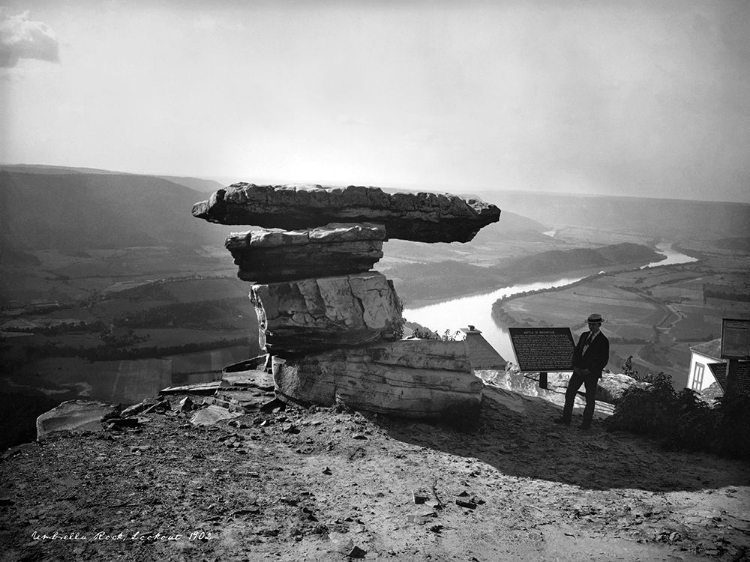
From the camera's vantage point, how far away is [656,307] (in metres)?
53.5

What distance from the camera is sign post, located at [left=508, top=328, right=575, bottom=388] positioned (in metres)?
12.0

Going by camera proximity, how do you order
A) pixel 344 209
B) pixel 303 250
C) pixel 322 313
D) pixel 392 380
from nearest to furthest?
pixel 392 380 → pixel 322 313 → pixel 303 250 → pixel 344 209

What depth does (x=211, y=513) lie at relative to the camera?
5988 mm

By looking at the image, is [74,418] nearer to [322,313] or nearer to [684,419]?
[322,313]

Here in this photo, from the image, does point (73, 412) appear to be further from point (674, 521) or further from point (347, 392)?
point (674, 521)

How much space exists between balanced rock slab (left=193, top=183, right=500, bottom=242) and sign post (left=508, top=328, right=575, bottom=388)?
2988mm

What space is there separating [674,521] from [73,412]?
1066cm

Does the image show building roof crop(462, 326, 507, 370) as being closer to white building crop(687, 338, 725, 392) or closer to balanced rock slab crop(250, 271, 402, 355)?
balanced rock slab crop(250, 271, 402, 355)

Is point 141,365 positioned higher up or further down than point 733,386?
further down

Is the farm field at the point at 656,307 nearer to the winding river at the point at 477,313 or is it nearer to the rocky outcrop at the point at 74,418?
the winding river at the point at 477,313

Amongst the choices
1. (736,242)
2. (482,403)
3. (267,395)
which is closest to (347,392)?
(267,395)

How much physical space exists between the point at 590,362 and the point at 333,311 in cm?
546

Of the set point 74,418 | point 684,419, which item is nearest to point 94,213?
point 74,418

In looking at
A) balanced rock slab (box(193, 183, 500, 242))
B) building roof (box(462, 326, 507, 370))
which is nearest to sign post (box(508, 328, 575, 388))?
balanced rock slab (box(193, 183, 500, 242))
